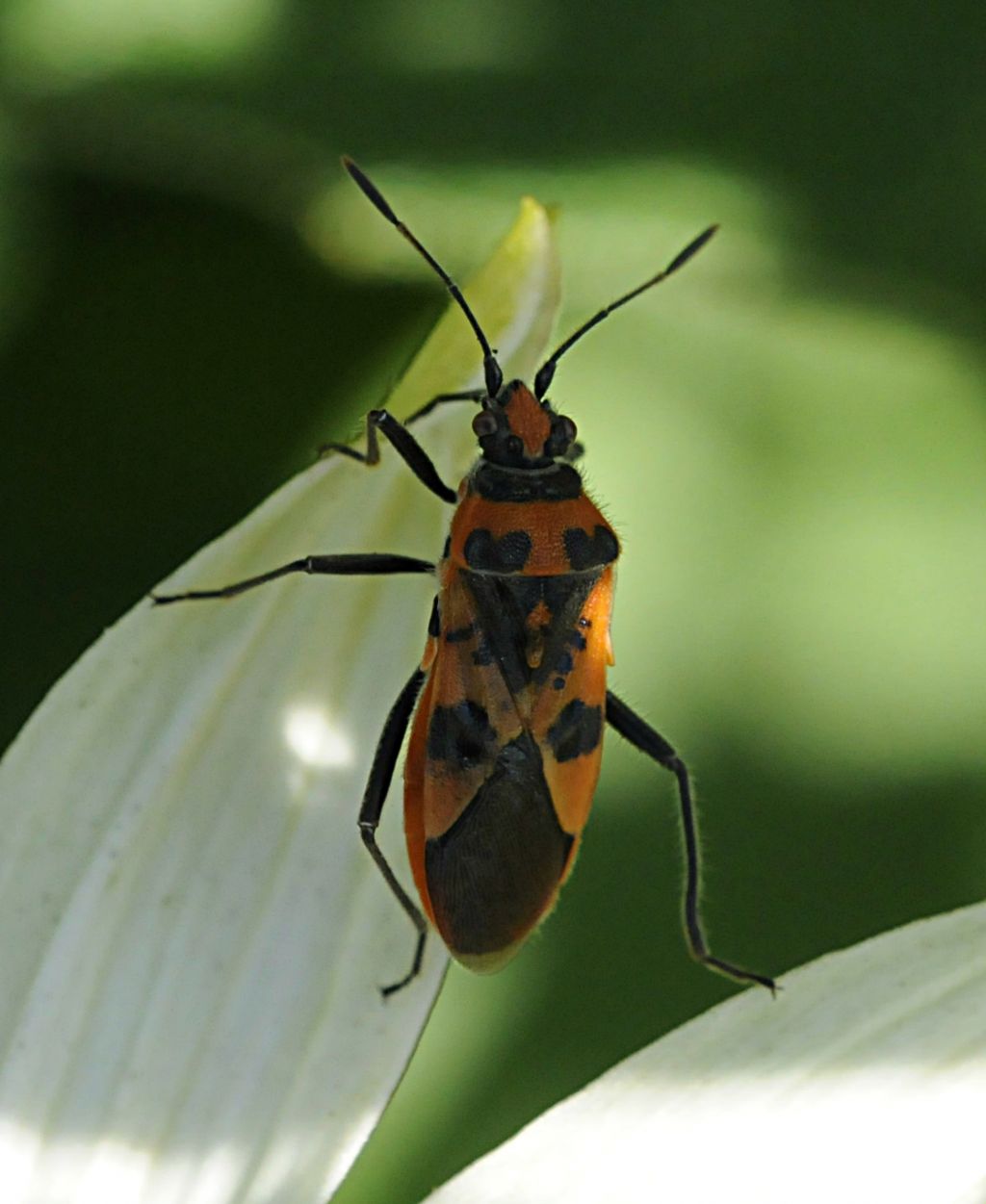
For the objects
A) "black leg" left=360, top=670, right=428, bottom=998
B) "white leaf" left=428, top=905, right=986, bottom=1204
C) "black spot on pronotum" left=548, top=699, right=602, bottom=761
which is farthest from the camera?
"black spot on pronotum" left=548, top=699, right=602, bottom=761

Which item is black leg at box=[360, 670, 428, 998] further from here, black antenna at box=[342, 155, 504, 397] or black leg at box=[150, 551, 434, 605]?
black antenna at box=[342, 155, 504, 397]

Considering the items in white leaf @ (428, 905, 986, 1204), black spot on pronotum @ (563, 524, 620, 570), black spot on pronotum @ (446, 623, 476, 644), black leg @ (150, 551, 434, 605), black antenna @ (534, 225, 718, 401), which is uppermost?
black antenna @ (534, 225, 718, 401)

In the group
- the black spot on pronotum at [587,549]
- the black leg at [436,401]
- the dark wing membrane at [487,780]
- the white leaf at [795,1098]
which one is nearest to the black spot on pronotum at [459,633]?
the dark wing membrane at [487,780]

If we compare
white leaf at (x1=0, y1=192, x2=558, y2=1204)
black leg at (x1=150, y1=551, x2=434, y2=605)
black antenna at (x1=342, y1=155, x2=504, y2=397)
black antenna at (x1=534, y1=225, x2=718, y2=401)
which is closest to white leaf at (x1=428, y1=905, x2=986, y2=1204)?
white leaf at (x1=0, y1=192, x2=558, y2=1204)

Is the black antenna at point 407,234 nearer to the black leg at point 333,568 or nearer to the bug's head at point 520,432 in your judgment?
the bug's head at point 520,432

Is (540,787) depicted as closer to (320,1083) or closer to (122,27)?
(320,1083)

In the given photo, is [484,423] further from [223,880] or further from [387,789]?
[223,880]
